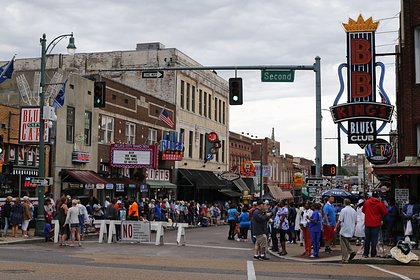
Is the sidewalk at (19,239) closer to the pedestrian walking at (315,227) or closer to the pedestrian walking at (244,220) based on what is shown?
the pedestrian walking at (244,220)

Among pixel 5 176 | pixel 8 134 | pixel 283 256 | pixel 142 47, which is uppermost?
pixel 142 47

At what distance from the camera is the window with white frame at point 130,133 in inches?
1564

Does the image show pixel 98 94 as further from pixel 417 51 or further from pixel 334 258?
pixel 417 51

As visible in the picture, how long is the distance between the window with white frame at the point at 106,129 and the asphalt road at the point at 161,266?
1735 cm

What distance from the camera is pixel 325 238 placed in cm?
2042

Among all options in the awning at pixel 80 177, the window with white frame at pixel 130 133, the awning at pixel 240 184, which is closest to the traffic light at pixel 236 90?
the awning at pixel 80 177

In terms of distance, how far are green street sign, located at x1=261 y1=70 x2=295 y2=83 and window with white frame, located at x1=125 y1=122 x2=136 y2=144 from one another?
19.8 meters

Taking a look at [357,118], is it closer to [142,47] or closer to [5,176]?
[5,176]

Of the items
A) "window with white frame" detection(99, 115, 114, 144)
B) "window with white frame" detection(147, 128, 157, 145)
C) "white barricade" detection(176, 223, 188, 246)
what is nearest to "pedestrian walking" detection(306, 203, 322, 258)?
"white barricade" detection(176, 223, 188, 246)

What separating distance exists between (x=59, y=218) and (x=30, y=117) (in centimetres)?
804

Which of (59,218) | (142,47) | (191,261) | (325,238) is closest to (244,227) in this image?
(325,238)

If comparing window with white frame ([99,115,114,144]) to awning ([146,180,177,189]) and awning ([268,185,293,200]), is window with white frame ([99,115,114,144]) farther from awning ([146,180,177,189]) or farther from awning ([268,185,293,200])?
awning ([268,185,293,200])

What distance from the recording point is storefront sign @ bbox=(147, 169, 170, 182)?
42.0 meters

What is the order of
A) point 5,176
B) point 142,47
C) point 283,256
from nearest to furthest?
point 283,256
point 5,176
point 142,47
